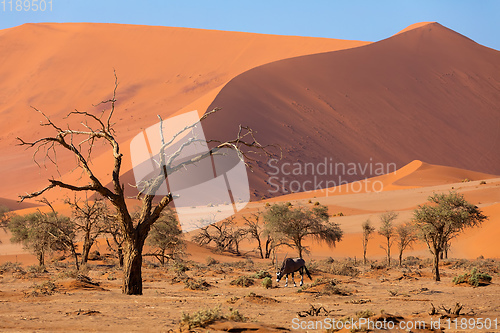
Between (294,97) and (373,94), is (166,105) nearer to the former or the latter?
(294,97)

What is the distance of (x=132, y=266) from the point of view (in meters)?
12.6

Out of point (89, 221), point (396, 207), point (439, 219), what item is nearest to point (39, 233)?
point (89, 221)

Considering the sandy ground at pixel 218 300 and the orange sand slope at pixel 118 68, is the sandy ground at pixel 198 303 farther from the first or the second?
the orange sand slope at pixel 118 68

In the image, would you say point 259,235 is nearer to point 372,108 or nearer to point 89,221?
point 89,221

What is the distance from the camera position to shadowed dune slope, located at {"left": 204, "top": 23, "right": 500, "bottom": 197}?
6981 cm

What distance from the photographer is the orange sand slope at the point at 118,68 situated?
82.1m

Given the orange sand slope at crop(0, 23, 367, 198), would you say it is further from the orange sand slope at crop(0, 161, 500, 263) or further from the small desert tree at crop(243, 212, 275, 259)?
the small desert tree at crop(243, 212, 275, 259)

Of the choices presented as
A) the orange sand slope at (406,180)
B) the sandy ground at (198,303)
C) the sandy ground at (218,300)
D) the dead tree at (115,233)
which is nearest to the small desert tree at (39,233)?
the dead tree at (115,233)

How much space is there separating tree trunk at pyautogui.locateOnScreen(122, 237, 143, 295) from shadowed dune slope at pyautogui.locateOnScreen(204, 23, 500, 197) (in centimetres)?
4394

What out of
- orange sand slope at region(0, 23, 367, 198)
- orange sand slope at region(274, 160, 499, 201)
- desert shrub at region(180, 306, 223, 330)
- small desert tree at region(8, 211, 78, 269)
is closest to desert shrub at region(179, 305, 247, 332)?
desert shrub at region(180, 306, 223, 330)

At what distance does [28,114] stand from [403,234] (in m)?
74.1

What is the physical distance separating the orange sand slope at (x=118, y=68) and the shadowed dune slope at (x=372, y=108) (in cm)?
817

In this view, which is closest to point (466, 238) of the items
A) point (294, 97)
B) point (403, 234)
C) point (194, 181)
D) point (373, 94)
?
point (403, 234)

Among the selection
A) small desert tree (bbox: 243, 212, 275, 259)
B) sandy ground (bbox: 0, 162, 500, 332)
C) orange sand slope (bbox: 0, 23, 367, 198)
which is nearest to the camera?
sandy ground (bbox: 0, 162, 500, 332)
